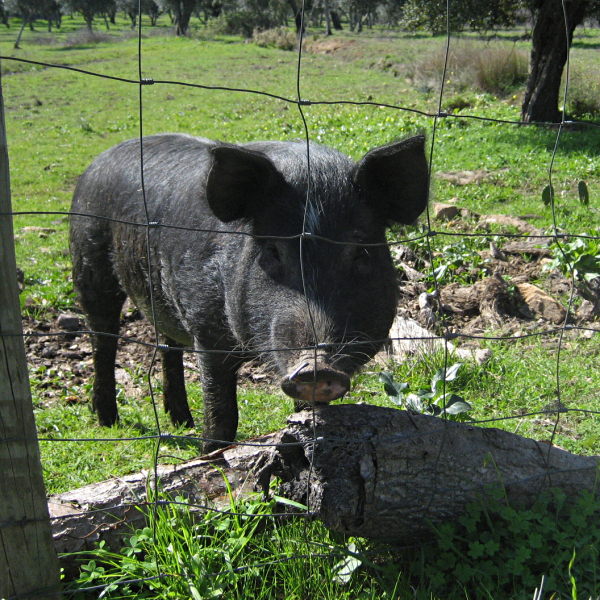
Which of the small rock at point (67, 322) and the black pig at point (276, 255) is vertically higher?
the black pig at point (276, 255)

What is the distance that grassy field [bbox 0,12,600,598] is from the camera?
4.35m

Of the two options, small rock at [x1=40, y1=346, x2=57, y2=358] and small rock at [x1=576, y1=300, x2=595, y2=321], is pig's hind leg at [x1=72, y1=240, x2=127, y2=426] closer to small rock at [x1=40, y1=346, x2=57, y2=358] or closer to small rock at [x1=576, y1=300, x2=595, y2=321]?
small rock at [x1=40, y1=346, x2=57, y2=358]

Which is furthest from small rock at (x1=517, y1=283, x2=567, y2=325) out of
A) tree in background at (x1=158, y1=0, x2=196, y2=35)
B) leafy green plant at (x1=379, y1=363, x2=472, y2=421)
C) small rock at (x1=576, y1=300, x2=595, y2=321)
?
tree in background at (x1=158, y1=0, x2=196, y2=35)

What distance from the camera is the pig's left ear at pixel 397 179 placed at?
3260 millimetres

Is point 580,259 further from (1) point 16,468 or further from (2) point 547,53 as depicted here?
(2) point 547,53

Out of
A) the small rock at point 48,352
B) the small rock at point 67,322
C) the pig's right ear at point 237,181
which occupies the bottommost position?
the small rock at point 48,352

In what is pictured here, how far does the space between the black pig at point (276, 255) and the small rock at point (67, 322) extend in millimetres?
1804

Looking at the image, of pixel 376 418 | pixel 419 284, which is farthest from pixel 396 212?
pixel 419 284

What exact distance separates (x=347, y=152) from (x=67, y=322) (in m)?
6.22

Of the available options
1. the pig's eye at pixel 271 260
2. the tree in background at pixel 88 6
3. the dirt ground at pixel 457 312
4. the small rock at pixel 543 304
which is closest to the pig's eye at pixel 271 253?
the pig's eye at pixel 271 260

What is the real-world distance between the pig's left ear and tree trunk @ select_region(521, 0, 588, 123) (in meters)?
9.84

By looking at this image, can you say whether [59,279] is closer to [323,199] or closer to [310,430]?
[323,199]

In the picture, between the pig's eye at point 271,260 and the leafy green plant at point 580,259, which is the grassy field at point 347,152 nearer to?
Result: the leafy green plant at point 580,259

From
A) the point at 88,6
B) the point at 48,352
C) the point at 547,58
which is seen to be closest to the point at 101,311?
the point at 48,352
